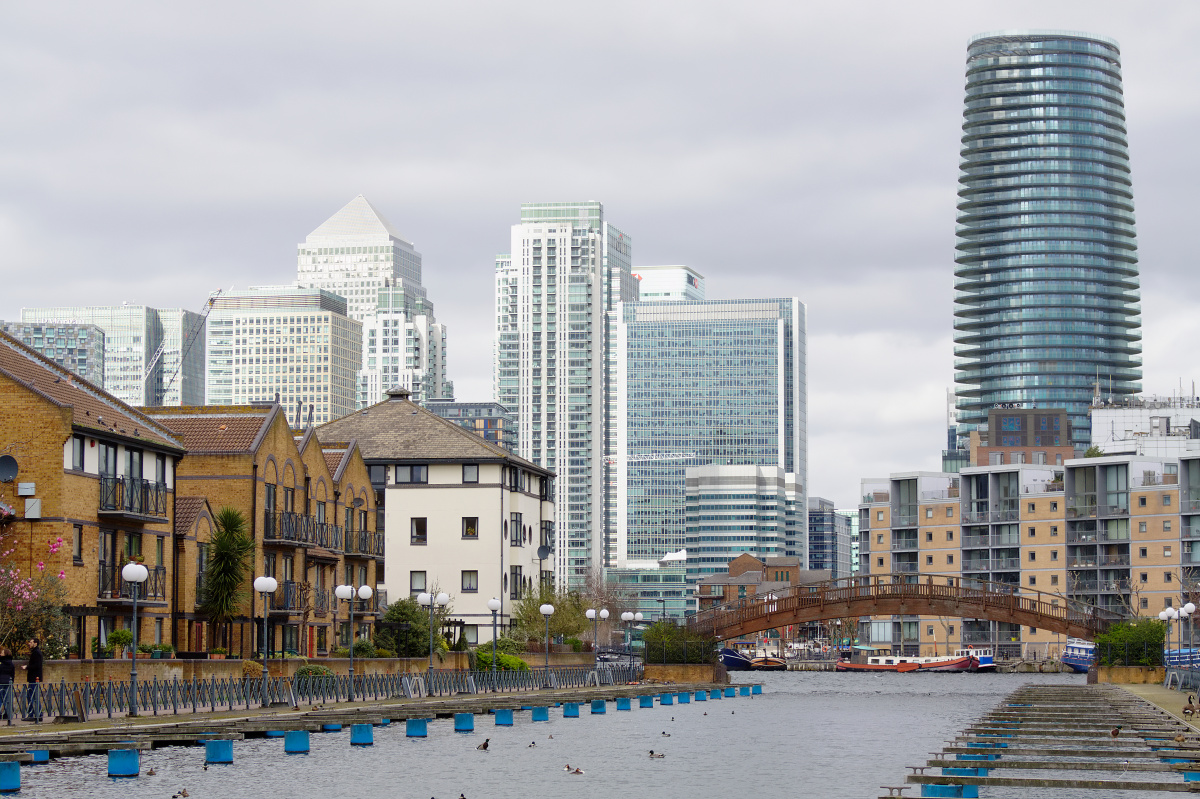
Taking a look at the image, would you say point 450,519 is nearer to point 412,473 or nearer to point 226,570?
point 412,473

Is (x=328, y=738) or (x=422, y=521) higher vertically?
(x=422, y=521)

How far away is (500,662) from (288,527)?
45.9ft

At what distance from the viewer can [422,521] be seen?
102 metres

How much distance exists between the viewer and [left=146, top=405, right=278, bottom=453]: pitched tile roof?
233ft

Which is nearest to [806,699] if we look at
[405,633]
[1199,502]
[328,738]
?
[405,633]

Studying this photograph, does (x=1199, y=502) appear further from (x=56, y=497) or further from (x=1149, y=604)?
(x=56, y=497)

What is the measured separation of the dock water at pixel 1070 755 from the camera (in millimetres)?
33750

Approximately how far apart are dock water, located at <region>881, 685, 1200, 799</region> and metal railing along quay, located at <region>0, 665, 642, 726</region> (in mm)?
21694

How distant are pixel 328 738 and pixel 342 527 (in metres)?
39.6

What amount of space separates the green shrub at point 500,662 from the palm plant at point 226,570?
17.6 metres

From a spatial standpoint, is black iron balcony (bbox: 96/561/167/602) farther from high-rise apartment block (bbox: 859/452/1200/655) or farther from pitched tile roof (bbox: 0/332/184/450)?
high-rise apartment block (bbox: 859/452/1200/655)

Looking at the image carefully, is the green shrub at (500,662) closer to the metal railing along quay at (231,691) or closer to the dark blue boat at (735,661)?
the metal railing along quay at (231,691)

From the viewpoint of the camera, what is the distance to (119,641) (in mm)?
56938

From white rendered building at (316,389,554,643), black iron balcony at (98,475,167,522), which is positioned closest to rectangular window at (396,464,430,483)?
white rendered building at (316,389,554,643)
